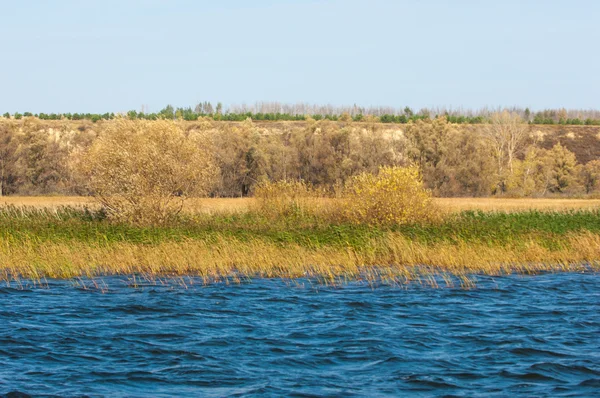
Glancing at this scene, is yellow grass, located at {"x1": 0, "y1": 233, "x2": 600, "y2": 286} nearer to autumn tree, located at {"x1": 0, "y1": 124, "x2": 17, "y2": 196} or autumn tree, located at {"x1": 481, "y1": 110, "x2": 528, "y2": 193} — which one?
autumn tree, located at {"x1": 0, "y1": 124, "x2": 17, "y2": 196}

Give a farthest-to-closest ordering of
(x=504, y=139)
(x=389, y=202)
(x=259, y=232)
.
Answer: (x=504, y=139)
(x=389, y=202)
(x=259, y=232)

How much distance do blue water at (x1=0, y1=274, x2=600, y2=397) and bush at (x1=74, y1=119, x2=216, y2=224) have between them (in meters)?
9.84

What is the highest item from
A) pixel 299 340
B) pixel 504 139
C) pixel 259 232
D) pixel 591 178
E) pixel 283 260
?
pixel 504 139

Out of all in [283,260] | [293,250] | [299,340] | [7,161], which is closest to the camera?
[299,340]

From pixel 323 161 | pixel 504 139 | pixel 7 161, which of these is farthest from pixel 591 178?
pixel 7 161

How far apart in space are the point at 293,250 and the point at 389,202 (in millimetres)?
6573

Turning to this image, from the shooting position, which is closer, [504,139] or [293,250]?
[293,250]

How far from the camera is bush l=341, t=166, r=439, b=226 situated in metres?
31.6

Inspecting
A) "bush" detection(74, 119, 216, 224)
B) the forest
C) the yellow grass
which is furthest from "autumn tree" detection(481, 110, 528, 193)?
the yellow grass

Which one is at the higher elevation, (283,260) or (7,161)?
(7,161)

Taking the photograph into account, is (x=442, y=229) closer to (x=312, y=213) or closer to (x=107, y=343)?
(x=312, y=213)

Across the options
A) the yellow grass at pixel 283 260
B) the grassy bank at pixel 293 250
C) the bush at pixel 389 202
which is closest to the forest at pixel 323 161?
the bush at pixel 389 202

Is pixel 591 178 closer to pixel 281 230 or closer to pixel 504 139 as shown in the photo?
pixel 504 139

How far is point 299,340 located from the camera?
16188mm
